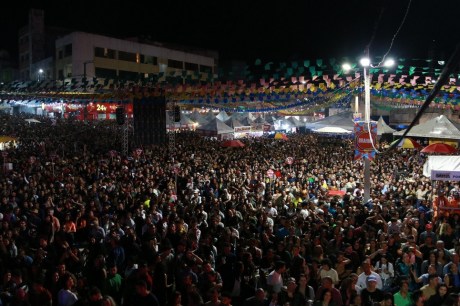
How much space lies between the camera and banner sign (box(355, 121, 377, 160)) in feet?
37.9

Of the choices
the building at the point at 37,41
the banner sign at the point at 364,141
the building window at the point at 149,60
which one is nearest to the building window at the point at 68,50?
the building window at the point at 149,60

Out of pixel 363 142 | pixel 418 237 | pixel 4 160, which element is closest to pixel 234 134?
pixel 4 160

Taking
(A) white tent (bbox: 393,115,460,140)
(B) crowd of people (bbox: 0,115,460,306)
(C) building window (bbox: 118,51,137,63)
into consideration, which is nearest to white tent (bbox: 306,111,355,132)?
(A) white tent (bbox: 393,115,460,140)

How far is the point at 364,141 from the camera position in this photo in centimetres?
1162

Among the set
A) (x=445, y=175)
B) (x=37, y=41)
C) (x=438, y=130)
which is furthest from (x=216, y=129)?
(x=37, y=41)

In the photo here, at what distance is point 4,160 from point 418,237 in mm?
15615

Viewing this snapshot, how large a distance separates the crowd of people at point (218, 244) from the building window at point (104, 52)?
121 feet

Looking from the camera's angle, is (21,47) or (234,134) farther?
(21,47)

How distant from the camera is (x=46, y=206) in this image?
34.2 ft

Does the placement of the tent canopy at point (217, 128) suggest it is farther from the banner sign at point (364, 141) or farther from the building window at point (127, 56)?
the building window at point (127, 56)

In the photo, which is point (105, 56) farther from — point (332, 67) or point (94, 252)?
point (94, 252)

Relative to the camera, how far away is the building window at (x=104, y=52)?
163 feet

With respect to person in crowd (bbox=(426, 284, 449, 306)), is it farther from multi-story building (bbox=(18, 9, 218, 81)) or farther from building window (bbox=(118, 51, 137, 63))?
building window (bbox=(118, 51, 137, 63))

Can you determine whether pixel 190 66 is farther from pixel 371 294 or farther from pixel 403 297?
pixel 403 297
